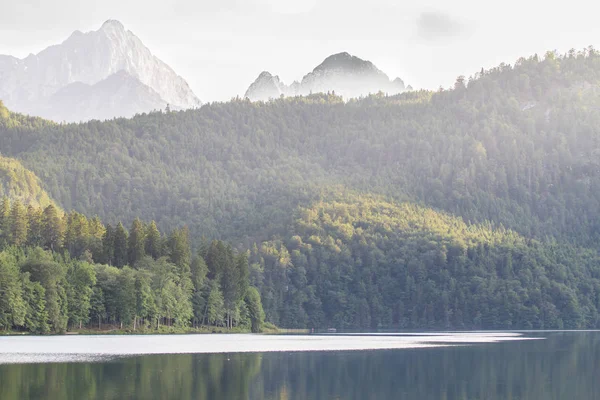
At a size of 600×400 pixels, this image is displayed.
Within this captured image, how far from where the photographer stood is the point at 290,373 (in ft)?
233

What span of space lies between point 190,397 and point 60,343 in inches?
2141

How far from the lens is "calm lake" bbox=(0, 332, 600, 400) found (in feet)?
192

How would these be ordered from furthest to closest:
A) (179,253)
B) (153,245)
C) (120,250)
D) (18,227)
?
(153,245), (179,253), (120,250), (18,227)

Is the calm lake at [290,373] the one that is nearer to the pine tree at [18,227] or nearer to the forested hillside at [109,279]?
the forested hillside at [109,279]

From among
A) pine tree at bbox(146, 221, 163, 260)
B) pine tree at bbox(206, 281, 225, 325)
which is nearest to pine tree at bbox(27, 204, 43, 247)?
pine tree at bbox(146, 221, 163, 260)

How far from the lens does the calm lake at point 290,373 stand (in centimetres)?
5850

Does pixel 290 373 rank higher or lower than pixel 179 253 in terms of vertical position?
lower

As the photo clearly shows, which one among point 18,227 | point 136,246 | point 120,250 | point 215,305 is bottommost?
point 215,305

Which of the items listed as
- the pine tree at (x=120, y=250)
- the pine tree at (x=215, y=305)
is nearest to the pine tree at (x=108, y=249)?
the pine tree at (x=120, y=250)

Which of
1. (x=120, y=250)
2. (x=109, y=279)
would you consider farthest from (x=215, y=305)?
(x=109, y=279)

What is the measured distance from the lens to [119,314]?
13850cm

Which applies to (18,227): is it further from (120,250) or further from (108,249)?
(120,250)

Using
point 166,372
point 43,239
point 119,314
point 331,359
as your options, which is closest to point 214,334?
point 119,314

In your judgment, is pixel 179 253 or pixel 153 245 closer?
pixel 179 253
